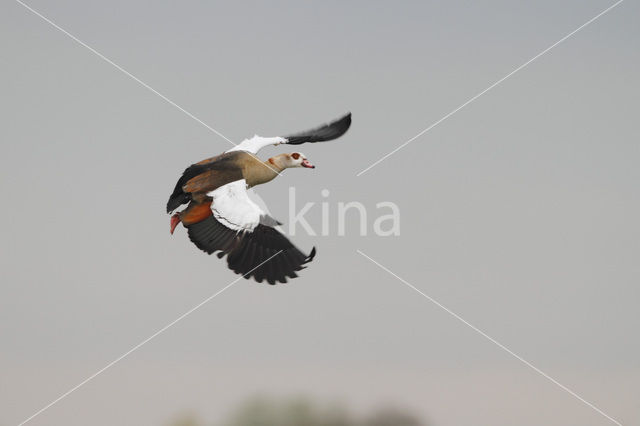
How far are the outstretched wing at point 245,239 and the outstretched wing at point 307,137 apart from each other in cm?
137

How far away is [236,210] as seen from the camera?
12906 mm

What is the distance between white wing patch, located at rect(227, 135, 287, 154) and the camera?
14.2 m

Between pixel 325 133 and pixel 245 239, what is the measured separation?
2.66 m

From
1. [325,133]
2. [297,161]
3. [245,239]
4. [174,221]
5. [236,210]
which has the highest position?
[325,133]

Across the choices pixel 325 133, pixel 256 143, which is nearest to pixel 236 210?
pixel 256 143

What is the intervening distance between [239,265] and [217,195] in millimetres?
1003

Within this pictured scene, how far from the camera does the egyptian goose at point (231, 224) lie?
12867mm

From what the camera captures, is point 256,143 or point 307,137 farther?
point 307,137

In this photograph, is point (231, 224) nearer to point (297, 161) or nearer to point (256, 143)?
point (297, 161)

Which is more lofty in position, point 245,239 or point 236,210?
point 236,210

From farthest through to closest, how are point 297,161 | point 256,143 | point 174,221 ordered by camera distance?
point 256,143, point 297,161, point 174,221

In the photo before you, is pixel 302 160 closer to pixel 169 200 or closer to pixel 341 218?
pixel 341 218

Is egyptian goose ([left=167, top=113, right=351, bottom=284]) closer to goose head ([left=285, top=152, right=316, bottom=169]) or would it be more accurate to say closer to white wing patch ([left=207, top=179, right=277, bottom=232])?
white wing patch ([left=207, top=179, right=277, bottom=232])

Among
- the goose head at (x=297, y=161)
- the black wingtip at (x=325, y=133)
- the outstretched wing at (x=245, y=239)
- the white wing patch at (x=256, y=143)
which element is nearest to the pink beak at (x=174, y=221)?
the outstretched wing at (x=245, y=239)
